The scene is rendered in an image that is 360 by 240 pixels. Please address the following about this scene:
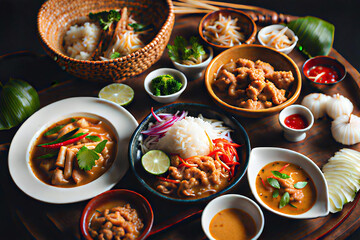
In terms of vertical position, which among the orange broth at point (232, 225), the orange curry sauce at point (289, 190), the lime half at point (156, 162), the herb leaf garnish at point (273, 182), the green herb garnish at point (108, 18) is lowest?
the orange broth at point (232, 225)

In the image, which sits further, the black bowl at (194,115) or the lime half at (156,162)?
the lime half at (156,162)

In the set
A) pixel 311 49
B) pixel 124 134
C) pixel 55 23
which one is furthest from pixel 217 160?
pixel 55 23

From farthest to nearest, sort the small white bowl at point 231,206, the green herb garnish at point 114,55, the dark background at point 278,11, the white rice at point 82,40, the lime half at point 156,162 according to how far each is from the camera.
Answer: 1. the dark background at point 278,11
2. the white rice at point 82,40
3. the green herb garnish at point 114,55
4. the lime half at point 156,162
5. the small white bowl at point 231,206

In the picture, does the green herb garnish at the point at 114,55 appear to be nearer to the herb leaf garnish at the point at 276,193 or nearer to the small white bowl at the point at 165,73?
the small white bowl at the point at 165,73

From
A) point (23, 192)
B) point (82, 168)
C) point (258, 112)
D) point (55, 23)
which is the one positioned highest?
point (55, 23)

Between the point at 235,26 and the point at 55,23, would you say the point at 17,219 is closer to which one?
the point at 55,23

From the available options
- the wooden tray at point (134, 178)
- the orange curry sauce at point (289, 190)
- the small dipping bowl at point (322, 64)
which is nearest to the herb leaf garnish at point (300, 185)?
the orange curry sauce at point (289, 190)

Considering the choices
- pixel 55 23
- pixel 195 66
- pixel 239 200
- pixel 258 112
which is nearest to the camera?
pixel 239 200

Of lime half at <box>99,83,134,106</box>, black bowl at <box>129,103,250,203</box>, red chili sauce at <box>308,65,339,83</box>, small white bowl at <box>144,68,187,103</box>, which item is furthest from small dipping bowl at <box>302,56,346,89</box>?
lime half at <box>99,83,134,106</box>
